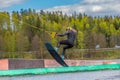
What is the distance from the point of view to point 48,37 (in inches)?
1973

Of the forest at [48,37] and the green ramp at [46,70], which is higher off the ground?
the forest at [48,37]

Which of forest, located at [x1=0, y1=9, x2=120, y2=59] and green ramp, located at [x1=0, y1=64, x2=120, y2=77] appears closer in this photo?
green ramp, located at [x1=0, y1=64, x2=120, y2=77]

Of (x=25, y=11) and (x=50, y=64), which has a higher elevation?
(x=25, y=11)

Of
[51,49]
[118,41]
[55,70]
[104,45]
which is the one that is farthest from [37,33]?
[55,70]

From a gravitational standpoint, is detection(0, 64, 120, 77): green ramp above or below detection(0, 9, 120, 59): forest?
below

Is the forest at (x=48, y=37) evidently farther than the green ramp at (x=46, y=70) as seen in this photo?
Yes

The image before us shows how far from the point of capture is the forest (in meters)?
52.0

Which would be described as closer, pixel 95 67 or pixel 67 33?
pixel 95 67

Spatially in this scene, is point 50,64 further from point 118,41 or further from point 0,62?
point 118,41

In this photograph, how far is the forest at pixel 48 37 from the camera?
5204cm

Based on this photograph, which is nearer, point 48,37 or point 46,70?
point 46,70

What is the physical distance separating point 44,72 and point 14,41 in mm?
58008

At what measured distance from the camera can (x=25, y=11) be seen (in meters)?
111

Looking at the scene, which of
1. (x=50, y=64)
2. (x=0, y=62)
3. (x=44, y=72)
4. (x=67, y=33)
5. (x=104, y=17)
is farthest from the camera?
(x=104, y=17)
